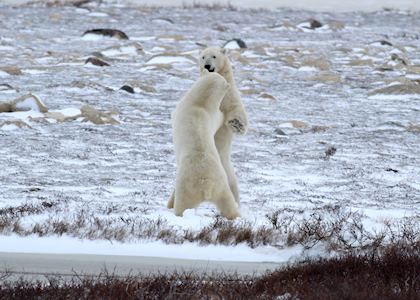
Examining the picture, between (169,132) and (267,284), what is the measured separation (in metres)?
11.3

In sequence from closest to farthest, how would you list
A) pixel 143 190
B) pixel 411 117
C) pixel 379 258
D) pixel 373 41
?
pixel 379 258 → pixel 143 190 → pixel 411 117 → pixel 373 41

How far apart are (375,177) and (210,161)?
5124 mm

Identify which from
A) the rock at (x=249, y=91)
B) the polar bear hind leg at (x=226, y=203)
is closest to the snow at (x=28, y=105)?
the rock at (x=249, y=91)

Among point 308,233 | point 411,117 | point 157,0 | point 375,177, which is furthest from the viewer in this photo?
point 157,0

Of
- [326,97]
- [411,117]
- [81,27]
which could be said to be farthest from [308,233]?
[81,27]

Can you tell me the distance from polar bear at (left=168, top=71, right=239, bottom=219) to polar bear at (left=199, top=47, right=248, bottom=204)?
0.45m

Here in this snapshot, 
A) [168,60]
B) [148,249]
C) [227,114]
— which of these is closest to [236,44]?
[168,60]

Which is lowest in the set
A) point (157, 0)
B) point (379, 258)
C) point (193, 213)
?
point (157, 0)

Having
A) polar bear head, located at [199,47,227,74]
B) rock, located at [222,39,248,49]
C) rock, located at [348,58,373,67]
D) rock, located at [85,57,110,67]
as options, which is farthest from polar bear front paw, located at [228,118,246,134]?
rock, located at [222,39,248,49]

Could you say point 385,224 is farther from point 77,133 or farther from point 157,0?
point 157,0

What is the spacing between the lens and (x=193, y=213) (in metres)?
8.18

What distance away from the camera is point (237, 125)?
881 centimetres

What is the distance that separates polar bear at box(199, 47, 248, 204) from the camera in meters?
8.84

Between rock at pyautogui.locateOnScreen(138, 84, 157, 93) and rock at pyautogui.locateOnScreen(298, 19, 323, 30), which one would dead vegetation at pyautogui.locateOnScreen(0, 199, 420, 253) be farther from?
rock at pyautogui.locateOnScreen(298, 19, 323, 30)
